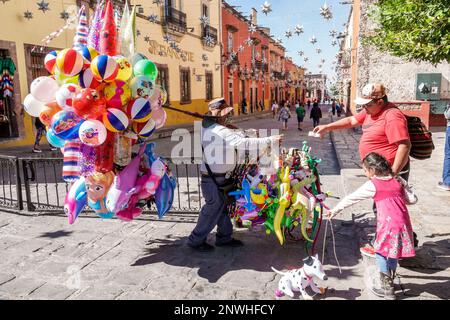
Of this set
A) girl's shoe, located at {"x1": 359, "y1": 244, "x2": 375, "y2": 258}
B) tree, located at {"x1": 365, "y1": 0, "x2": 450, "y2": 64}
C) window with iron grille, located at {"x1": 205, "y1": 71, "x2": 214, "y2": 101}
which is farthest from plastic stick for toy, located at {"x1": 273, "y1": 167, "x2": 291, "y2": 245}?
window with iron grille, located at {"x1": 205, "y1": 71, "x2": 214, "y2": 101}

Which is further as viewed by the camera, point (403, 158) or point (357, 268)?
point (357, 268)

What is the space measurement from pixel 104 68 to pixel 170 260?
2.13 metres

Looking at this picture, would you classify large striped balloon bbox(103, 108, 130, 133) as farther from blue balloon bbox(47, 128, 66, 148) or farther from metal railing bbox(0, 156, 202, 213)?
metal railing bbox(0, 156, 202, 213)

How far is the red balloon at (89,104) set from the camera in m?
3.51

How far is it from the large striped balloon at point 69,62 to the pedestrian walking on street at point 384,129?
2.66 m

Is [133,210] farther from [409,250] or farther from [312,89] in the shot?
[312,89]

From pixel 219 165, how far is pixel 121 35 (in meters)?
1.74

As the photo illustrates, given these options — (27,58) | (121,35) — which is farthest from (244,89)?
(121,35)

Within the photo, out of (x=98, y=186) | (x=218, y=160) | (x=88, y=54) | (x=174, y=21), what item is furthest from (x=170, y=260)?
(x=174, y=21)

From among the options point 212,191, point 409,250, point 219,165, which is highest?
point 219,165

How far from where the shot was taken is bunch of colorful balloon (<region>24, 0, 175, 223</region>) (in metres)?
3.52

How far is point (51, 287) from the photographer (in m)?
3.56

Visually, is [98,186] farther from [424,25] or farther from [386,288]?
[424,25]
